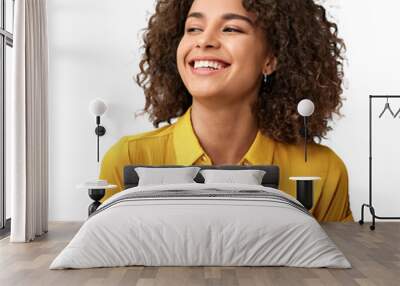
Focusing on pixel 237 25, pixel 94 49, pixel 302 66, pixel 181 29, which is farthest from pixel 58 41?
pixel 302 66

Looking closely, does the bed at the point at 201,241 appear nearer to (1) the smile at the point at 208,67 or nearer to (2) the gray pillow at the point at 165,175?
(2) the gray pillow at the point at 165,175

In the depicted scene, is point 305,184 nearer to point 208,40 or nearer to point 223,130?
point 223,130

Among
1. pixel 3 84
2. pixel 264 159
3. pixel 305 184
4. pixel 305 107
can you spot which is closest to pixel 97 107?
pixel 3 84

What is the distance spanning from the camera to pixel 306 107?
611 cm

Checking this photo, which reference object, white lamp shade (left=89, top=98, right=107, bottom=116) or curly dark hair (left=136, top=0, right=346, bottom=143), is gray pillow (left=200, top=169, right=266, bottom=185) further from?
white lamp shade (left=89, top=98, right=107, bottom=116)

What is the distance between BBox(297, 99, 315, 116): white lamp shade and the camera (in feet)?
20.0

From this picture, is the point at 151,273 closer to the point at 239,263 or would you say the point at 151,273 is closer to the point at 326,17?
the point at 239,263

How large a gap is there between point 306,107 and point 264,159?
645 millimetres

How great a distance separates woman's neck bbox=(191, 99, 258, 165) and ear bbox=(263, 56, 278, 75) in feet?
1.26

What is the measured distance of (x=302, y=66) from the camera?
6.21 meters

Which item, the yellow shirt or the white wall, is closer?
the yellow shirt

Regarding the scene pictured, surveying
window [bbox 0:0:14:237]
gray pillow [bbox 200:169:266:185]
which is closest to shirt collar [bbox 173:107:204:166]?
gray pillow [bbox 200:169:266:185]

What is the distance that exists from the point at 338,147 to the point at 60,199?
2917mm

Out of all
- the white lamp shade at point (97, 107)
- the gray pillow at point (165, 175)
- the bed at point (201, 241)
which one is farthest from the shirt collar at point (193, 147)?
the bed at point (201, 241)
